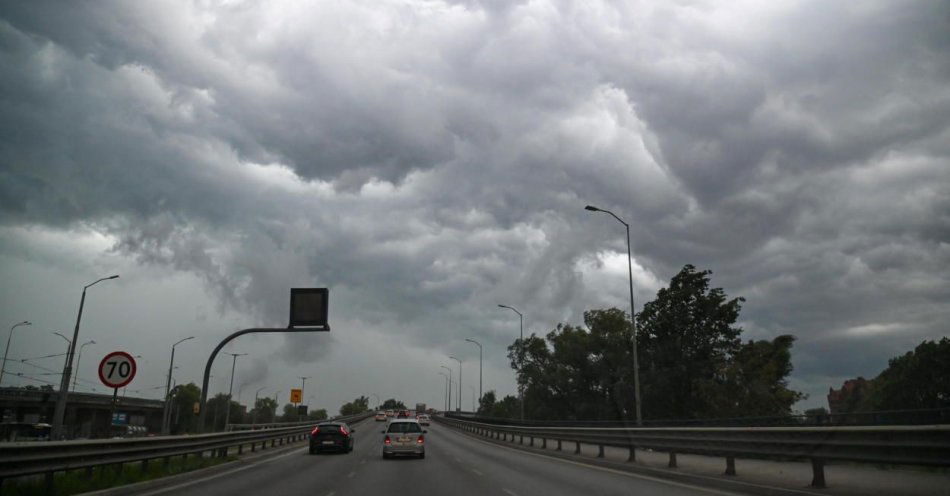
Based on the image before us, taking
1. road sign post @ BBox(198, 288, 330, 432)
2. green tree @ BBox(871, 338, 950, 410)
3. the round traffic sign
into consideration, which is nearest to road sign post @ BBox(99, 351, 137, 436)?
the round traffic sign

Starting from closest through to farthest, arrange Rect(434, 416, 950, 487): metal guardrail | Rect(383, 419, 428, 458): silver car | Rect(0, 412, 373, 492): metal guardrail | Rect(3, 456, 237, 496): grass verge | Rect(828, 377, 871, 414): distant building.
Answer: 1. Rect(434, 416, 950, 487): metal guardrail
2. Rect(0, 412, 373, 492): metal guardrail
3. Rect(3, 456, 237, 496): grass verge
4. Rect(383, 419, 428, 458): silver car
5. Rect(828, 377, 871, 414): distant building

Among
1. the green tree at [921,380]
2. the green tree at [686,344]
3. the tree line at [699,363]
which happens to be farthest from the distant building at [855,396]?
the green tree at [686,344]

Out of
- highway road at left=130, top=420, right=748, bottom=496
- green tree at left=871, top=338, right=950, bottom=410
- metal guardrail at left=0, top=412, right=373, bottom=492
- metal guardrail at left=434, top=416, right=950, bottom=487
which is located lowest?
highway road at left=130, top=420, right=748, bottom=496

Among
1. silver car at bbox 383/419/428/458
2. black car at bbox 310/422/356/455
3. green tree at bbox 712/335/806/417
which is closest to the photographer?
silver car at bbox 383/419/428/458

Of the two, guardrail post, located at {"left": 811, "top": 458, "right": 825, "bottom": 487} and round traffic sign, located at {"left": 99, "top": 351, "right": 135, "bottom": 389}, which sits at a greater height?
round traffic sign, located at {"left": 99, "top": 351, "right": 135, "bottom": 389}

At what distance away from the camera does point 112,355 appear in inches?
577

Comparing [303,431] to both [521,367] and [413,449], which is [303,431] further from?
[521,367]

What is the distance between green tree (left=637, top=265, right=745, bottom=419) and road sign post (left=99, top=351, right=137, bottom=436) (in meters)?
42.6

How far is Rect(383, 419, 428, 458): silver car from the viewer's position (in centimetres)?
2452

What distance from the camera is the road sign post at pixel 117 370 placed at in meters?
14.5

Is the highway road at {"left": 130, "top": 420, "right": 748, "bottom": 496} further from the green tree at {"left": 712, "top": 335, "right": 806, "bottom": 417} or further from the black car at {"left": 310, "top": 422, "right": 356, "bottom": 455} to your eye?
the green tree at {"left": 712, "top": 335, "right": 806, "bottom": 417}

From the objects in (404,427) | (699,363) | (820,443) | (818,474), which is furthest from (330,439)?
→ (699,363)

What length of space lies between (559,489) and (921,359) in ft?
227

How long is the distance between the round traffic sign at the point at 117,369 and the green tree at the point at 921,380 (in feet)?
231
